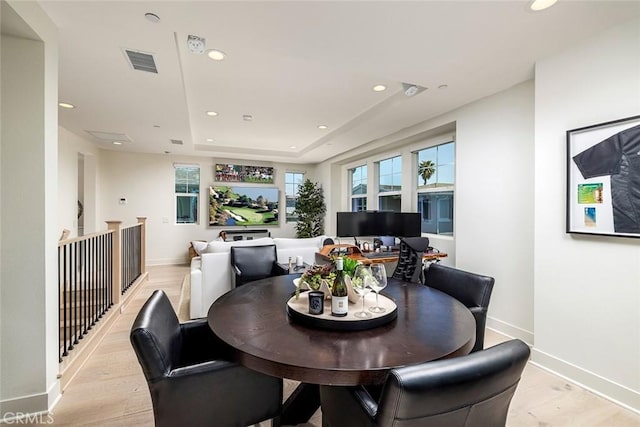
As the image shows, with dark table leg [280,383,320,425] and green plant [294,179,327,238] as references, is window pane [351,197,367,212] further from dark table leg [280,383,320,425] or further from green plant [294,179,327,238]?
dark table leg [280,383,320,425]

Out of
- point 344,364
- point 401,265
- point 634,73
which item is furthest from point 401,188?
point 344,364

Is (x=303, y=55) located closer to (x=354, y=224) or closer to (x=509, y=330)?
(x=354, y=224)

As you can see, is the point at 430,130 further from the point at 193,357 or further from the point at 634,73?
the point at 193,357

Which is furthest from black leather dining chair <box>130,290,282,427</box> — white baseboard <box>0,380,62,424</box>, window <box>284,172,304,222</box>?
window <box>284,172,304,222</box>

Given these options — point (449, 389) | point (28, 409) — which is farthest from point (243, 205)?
point (449, 389)

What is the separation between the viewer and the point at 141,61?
8.19 ft

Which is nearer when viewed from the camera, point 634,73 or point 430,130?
point 634,73

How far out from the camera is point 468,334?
4.38ft

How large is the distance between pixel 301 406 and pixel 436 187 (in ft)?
11.9

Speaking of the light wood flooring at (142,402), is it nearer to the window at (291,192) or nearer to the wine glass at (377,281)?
the wine glass at (377,281)

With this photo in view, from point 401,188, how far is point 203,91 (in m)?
3.47

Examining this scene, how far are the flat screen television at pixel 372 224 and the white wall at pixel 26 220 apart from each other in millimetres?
3580

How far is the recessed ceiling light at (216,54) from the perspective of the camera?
2.49 m

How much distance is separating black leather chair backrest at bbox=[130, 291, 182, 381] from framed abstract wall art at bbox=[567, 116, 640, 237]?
285cm
